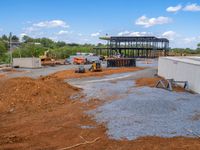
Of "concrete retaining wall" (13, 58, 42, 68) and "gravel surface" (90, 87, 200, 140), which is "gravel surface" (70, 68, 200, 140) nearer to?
"gravel surface" (90, 87, 200, 140)

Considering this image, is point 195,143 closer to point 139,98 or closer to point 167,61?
point 139,98

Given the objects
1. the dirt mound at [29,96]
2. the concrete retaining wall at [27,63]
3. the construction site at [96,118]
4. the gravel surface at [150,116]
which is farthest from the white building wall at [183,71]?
the concrete retaining wall at [27,63]

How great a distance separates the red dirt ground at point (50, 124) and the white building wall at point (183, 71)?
7.18 m

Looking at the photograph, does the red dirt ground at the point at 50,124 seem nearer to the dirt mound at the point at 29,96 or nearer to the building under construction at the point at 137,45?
the dirt mound at the point at 29,96

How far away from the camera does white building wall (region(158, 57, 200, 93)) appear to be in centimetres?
1822

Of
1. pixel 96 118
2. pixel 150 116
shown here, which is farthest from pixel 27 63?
pixel 150 116

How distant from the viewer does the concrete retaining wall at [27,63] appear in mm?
45344

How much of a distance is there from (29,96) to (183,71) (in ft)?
38.7

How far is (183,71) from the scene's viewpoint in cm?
2095

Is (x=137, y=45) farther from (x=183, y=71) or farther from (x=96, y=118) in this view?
(x=96, y=118)

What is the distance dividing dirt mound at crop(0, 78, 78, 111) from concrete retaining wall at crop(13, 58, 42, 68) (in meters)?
27.2

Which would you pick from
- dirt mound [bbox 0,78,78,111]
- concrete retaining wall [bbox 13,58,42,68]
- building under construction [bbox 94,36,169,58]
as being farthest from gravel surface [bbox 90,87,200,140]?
building under construction [bbox 94,36,169,58]

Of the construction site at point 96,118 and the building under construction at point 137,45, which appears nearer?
the construction site at point 96,118

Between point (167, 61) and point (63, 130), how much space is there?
18222 millimetres
